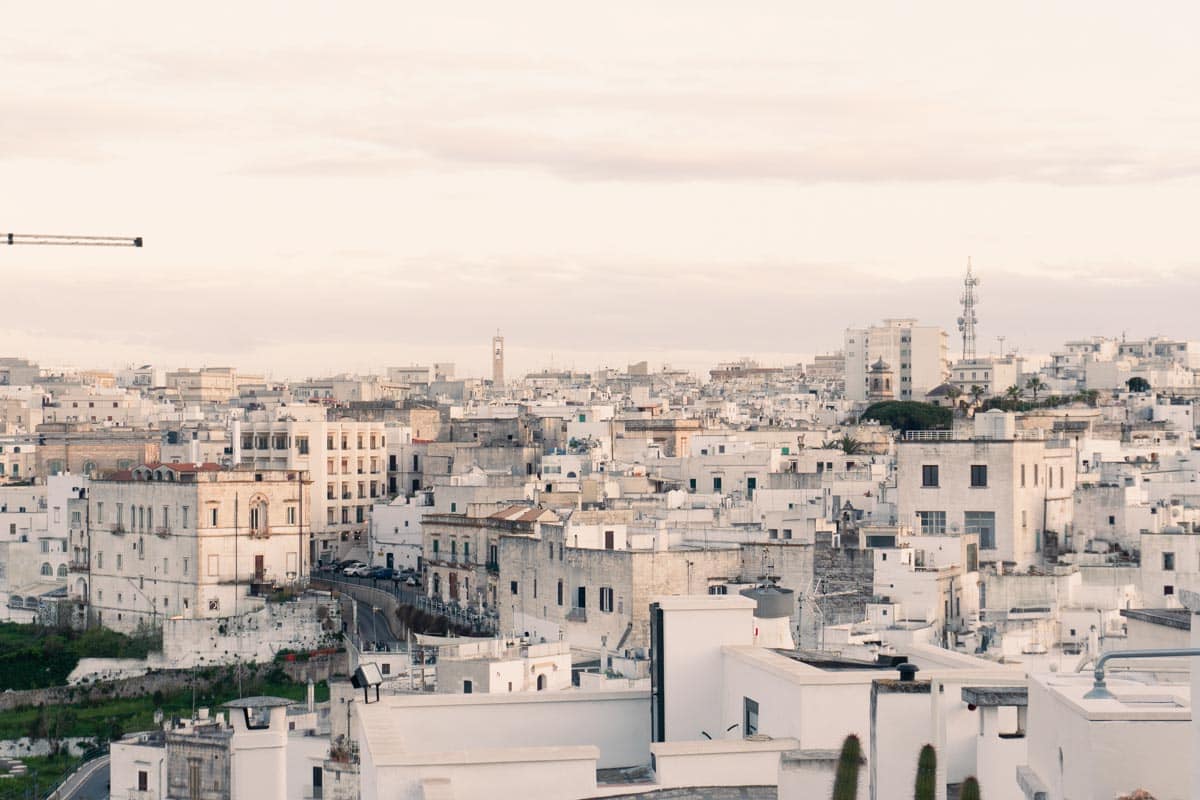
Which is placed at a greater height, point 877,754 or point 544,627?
point 877,754

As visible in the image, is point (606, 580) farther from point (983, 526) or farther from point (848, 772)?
point (848, 772)

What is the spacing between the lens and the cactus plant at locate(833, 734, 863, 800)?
1146cm

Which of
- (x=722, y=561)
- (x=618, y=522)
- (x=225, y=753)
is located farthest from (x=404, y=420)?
(x=225, y=753)

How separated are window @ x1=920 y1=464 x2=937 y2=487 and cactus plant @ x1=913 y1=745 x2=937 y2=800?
33.2 m

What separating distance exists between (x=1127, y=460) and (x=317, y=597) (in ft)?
71.5

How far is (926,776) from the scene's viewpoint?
10.9 meters

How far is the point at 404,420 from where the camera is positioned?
80000 millimetres

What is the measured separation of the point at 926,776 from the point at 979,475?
33223 mm

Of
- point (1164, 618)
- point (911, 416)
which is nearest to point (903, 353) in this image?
point (911, 416)

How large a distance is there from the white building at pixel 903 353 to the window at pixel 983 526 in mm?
88253

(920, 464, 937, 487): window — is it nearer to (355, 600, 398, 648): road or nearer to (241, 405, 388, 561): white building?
(355, 600, 398, 648): road

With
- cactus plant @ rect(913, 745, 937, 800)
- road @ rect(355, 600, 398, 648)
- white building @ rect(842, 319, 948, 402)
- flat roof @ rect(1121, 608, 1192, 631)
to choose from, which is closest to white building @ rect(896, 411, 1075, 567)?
road @ rect(355, 600, 398, 648)

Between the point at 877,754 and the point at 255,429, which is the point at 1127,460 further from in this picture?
the point at 877,754

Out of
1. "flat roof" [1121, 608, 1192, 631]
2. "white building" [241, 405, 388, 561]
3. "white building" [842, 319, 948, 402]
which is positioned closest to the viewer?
"flat roof" [1121, 608, 1192, 631]
